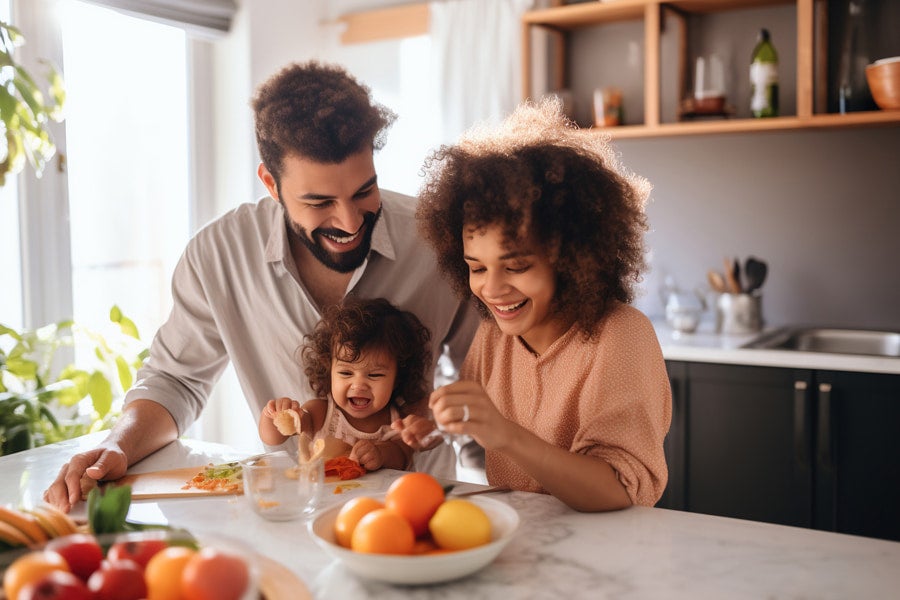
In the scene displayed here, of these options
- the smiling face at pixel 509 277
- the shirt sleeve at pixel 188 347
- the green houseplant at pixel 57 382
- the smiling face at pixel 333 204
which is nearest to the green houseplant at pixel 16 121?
the green houseplant at pixel 57 382

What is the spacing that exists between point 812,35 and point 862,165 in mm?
556

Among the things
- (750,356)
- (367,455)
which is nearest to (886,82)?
(750,356)

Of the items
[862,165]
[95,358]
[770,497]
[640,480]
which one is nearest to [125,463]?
[640,480]

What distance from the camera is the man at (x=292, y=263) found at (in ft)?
5.73

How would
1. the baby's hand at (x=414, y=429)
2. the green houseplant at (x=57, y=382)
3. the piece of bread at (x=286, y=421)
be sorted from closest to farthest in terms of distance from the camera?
the baby's hand at (x=414, y=429) → the piece of bread at (x=286, y=421) → the green houseplant at (x=57, y=382)

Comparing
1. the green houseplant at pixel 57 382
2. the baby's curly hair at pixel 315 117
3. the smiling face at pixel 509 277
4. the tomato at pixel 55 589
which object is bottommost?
the green houseplant at pixel 57 382

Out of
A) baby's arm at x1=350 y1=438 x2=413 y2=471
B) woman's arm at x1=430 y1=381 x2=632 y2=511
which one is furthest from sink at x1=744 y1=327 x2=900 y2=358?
woman's arm at x1=430 y1=381 x2=632 y2=511

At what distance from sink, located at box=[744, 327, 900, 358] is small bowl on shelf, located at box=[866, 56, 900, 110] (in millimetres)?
804

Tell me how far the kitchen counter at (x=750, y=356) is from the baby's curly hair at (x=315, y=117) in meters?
1.45

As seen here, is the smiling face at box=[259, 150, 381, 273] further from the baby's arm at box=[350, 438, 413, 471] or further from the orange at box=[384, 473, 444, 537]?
the orange at box=[384, 473, 444, 537]

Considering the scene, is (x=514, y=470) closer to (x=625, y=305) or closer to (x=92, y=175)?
(x=625, y=305)

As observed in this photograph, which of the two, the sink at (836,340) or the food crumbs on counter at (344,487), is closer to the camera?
the food crumbs on counter at (344,487)

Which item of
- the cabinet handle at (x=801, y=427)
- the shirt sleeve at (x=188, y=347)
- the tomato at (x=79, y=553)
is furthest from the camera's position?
the cabinet handle at (x=801, y=427)

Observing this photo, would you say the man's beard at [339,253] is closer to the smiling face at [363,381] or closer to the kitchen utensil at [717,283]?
the smiling face at [363,381]
